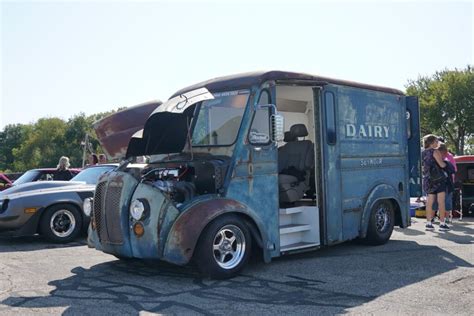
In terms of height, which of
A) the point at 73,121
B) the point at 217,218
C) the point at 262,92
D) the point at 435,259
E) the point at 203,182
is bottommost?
the point at 435,259

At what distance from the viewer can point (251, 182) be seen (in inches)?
259

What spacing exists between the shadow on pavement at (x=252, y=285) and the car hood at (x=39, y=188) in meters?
2.96

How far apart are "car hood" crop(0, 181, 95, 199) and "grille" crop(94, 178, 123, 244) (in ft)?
11.0

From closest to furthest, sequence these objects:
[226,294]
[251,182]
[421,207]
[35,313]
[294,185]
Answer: [35,313] < [226,294] < [251,182] < [294,185] < [421,207]

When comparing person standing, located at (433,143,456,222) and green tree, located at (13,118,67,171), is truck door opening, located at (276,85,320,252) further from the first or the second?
green tree, located at (13,118,67,171)

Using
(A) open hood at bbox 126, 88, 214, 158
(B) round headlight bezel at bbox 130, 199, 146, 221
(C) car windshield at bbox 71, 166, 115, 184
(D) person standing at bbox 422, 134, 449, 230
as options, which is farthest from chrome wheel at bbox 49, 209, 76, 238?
(D) person standing at bbox 422, 134, 449, 230

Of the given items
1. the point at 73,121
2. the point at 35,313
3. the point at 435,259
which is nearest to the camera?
the point at 35,313

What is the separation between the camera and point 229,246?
6.27 meters

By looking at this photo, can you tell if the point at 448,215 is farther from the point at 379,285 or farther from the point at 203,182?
the point at 203,182

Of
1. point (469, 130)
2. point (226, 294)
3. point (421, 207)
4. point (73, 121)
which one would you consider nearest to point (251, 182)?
point (226, 294)

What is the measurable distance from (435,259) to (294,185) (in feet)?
7.42

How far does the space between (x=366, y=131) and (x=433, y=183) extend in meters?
2.87

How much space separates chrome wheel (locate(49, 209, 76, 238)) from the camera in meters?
9.52

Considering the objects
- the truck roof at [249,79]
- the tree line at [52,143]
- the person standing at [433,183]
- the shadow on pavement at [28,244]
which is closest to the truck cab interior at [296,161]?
the truck roof at [249,79]
